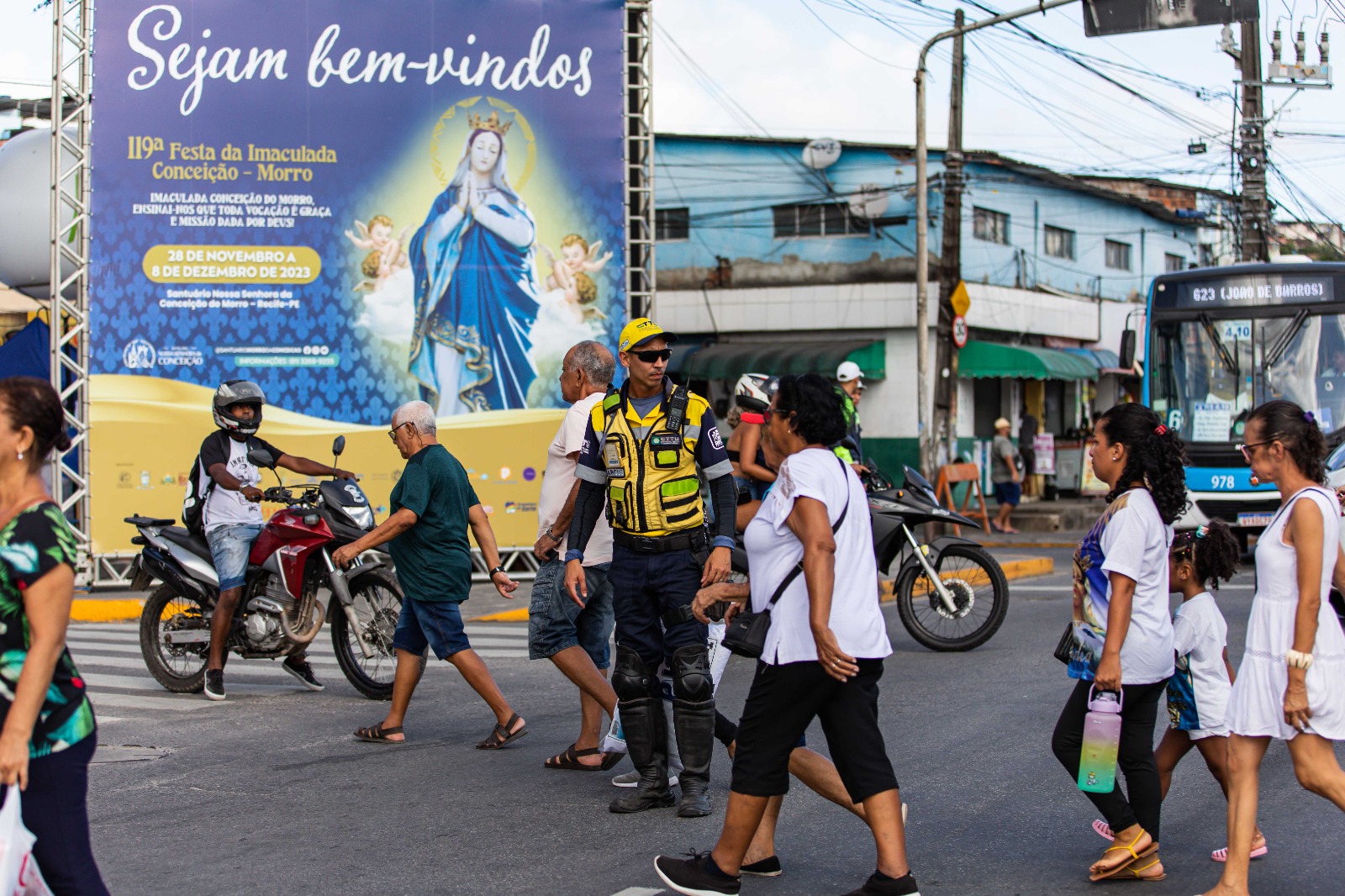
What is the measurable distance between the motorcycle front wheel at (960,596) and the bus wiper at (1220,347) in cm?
773

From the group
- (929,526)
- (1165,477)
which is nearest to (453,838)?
(1165,477)

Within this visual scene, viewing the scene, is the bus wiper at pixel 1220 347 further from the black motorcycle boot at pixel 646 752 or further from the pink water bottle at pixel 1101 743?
the pink water bottle at pixel 1101 743

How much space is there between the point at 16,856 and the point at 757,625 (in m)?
2.23

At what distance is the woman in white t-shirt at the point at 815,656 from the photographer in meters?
4.39

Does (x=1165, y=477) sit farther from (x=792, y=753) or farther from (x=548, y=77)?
(x=548, y=77)

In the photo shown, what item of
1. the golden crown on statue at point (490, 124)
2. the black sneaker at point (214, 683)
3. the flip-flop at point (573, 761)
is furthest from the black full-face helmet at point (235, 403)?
the golden crown on statue at point (490, 124)

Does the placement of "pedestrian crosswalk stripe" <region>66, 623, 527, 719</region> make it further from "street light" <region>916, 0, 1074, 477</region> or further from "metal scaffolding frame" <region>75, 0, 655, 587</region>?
"street light" <region>916, 0, 1074, 477</region>

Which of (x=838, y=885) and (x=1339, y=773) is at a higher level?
(x=1339, y=773)

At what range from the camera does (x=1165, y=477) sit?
4.79 metres

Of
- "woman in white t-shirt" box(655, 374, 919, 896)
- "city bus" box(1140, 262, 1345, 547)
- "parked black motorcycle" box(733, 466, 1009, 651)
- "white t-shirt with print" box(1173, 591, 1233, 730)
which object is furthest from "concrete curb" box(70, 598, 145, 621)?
"city bus" box(1140, 262, 1345, 547)

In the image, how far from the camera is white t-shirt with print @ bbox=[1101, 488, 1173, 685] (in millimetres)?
4711

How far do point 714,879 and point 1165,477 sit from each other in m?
1.97

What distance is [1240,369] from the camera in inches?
644

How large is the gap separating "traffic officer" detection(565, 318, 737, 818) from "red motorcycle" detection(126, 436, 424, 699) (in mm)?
2832
